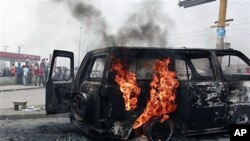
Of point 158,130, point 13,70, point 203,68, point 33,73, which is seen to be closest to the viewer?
point 158,130

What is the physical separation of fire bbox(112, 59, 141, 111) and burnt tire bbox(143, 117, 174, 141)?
43 centimetres

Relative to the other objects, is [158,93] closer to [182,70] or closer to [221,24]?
[182,70]

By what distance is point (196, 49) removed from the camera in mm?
6223

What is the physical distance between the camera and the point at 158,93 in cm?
557

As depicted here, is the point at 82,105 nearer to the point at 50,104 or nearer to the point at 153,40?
the point at 50,104

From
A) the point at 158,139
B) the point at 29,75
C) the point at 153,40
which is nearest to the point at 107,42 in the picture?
the point at 153,40

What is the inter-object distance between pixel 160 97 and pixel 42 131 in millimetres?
2913

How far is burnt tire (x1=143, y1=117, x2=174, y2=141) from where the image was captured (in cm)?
557

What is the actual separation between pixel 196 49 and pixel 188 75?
50 centimetres

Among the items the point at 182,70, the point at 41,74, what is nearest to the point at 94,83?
the point at 182,70

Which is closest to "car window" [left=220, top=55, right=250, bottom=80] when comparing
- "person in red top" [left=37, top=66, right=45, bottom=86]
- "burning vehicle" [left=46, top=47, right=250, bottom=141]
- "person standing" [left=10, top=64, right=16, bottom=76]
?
"burning vehicle" [left=46, top=47, right=250, bottom=141]

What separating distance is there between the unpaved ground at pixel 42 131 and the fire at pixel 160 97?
0.43 meters

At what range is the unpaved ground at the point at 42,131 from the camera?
252 inches

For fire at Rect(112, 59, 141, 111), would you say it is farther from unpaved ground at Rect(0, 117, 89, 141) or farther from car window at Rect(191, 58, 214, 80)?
car window at Rect(191, 58, 214, 80)
